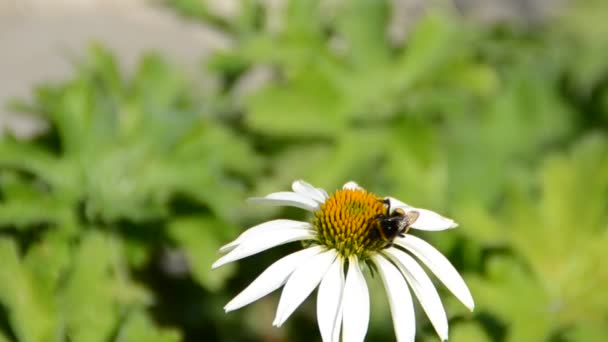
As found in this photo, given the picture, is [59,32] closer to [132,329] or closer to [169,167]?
[169,167]

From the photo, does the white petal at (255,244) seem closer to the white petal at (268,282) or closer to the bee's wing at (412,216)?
the white petal at (268,282)

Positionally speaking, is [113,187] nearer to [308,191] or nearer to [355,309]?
[308,191]

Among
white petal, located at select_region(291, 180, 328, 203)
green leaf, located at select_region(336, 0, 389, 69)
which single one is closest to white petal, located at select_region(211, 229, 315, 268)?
white petal, located at select_region(291, 180, 328, 203)

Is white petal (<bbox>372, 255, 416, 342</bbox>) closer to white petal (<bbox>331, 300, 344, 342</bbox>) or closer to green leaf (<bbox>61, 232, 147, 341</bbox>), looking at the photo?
white petal (<bbox>331, 300, 344, 342</bbox>)

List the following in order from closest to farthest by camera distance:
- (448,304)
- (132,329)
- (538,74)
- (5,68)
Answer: (132,329)
(448,304)
(538,74)
(5,68)

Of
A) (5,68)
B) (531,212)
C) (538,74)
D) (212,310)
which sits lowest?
(212,310)

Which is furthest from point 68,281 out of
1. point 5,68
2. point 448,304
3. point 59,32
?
point 59,32
